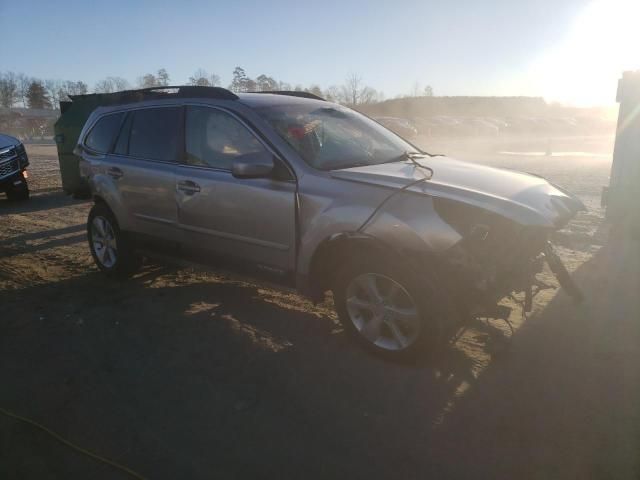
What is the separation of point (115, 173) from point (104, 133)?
62 centimetres

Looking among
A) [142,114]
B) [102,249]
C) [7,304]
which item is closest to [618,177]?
[142,114]

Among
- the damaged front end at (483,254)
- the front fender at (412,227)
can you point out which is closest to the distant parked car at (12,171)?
the front fender at (412,227)

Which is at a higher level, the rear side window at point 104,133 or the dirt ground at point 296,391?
the rear side window at point 104,133

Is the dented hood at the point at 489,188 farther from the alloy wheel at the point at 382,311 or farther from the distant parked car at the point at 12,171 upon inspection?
the distant parked car at the point at 12,171

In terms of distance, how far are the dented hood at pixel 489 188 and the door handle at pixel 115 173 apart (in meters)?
2.59

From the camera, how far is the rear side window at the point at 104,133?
535 cm

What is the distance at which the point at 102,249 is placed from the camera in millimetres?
5660

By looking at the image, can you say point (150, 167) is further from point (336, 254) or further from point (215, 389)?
point (215, 389)

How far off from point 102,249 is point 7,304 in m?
1.11

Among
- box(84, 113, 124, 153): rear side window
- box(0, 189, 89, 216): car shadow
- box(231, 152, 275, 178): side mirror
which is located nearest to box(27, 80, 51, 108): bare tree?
box(0, 189, 89, 216): car shadow

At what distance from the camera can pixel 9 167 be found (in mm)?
11188

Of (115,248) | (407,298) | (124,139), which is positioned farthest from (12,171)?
(407,298)

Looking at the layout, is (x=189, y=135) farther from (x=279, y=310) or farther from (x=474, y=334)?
(x=474, y=334)

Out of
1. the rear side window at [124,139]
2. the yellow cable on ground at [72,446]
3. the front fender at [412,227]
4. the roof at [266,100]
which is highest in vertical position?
the roof at [266,100]
